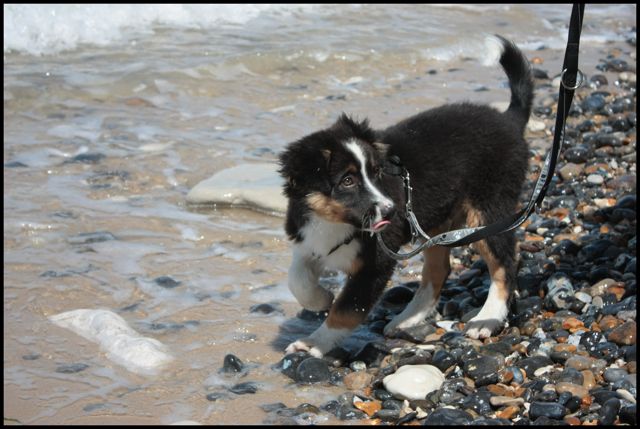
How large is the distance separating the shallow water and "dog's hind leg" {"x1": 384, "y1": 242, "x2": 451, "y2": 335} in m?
0.62

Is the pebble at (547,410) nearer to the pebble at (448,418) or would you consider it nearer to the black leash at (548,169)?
the pebble at (448,418)

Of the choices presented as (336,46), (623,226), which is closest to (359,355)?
(623,226)

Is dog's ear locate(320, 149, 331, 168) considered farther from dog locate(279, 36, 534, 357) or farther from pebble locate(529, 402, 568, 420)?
pebble locate(529, 402, 568, 420)

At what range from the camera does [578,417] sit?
152 inches

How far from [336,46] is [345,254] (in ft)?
25.1

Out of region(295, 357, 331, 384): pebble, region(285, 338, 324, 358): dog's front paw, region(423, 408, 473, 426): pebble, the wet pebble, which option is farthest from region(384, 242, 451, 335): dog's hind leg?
the wet pebble

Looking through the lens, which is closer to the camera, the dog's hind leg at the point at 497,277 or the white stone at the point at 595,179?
the dog's hind leg at the point at 497,277

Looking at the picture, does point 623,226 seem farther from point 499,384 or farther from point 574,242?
point 499,384

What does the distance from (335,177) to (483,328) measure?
125 centimetres

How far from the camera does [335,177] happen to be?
4461 mm

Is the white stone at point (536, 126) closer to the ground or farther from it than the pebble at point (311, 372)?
farther from it

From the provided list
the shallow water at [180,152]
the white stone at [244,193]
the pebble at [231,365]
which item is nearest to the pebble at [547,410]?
the shallow water at [180,152]

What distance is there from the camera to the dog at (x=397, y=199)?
448 cm

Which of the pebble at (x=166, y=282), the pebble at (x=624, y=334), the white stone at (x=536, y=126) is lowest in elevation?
the pebble at (x=166, y=282)
